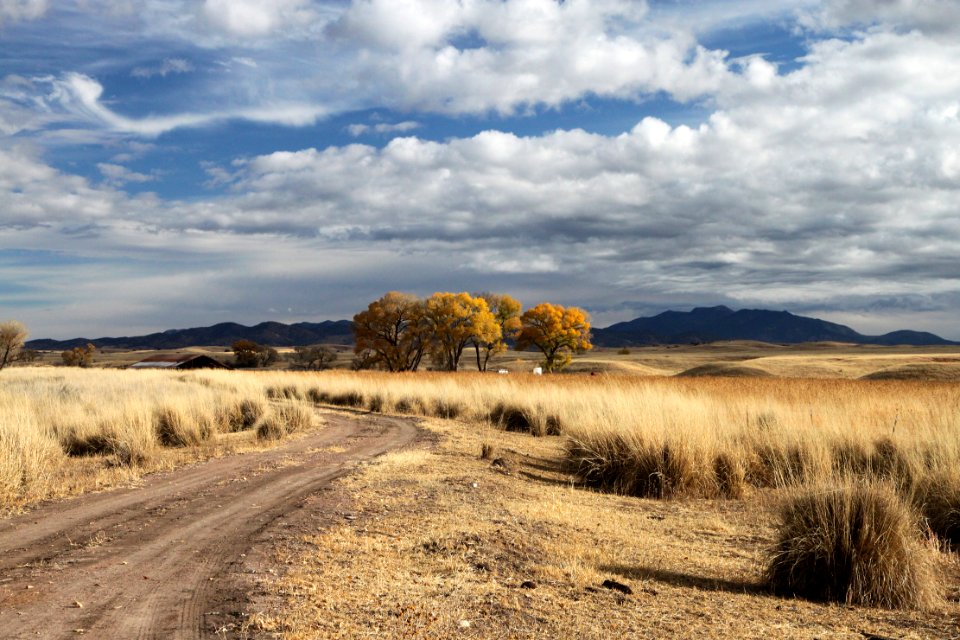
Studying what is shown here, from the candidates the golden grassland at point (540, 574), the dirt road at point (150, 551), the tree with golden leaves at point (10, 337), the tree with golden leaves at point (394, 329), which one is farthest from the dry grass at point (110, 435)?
the tree with golden leaves at point (10, 337)

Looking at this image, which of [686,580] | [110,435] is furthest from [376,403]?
[686,580]

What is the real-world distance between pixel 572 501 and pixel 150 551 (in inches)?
230

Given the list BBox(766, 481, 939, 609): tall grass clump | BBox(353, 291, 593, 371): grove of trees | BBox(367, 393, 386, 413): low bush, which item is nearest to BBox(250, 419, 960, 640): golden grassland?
BBox(766, 481, 939, 609): tall grass clump

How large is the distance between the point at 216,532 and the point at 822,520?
576 centimetres

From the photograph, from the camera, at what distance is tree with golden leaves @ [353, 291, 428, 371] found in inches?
2677

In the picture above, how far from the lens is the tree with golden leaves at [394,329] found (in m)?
68.0

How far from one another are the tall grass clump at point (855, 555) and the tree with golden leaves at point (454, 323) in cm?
6139

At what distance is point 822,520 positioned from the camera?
625 centimetres

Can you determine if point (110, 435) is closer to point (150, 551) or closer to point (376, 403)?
point (150, 551)

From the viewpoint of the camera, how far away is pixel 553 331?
75875mm

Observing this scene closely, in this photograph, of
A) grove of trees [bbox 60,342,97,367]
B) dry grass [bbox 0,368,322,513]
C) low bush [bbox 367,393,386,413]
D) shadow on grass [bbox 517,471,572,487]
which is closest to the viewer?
dry grass [bbox 0,368,322,513]

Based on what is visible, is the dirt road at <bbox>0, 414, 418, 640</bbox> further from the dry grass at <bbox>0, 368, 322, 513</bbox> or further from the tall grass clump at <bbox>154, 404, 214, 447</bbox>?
the tall grass clump at <bbox>154, 404, 214, 447</bbox>

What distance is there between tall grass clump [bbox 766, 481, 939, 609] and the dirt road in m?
4.75

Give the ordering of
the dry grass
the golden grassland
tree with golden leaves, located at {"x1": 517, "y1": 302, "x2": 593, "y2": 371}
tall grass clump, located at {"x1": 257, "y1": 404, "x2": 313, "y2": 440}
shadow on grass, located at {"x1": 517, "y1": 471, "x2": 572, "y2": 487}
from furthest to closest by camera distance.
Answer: tree with golden leaves, located at {"x1": 517, "y1": 302, "x2": 593, "y2": 371} < tall grass clump, located at {"x1": 257, "y1": 404, "x2": 313, "y2": 440} < shadow on grass, located at {"x1": 517, "y1": 471, "x2": 572, "y2": 487} < the dry grass < the golden grassland
